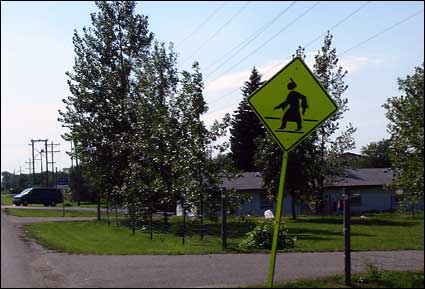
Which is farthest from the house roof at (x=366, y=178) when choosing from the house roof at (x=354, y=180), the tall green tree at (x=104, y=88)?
the tall green tree at (x=104, y=88)

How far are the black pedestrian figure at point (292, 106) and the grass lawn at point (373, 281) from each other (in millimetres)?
2624

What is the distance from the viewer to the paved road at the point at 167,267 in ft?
36.0

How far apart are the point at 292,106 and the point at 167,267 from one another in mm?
4568

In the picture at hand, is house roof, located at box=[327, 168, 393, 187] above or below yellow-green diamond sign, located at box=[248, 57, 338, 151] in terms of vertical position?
below

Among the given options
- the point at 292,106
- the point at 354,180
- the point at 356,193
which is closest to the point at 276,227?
the point at 292,106

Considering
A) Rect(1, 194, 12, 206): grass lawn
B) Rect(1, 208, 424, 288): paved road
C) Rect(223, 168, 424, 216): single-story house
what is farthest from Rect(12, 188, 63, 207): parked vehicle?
Rect(1, 194, 12, 206): grass lawn

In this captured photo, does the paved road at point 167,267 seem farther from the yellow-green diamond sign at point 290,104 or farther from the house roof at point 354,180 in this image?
the house roof at point 354,180

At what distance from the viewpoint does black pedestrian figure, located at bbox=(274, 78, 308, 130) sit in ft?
36.0

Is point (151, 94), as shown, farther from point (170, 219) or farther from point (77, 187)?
point (77, 187)

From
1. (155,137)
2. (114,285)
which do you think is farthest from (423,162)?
(155,137)

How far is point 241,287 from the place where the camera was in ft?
34.6

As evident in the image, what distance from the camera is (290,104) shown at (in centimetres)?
1098

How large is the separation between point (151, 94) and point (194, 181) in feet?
23.2

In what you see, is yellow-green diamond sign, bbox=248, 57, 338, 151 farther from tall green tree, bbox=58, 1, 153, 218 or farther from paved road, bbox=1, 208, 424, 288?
tall green tree, bbox=58, 1, 153, 218
